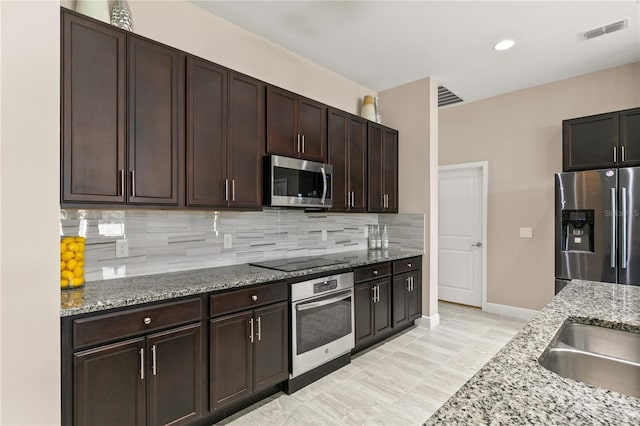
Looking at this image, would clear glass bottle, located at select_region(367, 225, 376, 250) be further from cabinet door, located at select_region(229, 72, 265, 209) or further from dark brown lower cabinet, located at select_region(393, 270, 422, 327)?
cabinet door, located at select_region(229, 72, 265, 209)

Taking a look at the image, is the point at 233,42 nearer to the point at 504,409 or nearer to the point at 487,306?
the point at 504,409

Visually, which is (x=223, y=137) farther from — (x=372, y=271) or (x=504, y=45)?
(x=504, y=45)

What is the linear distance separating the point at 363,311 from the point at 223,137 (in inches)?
78.5

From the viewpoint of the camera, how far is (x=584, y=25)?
2.85m

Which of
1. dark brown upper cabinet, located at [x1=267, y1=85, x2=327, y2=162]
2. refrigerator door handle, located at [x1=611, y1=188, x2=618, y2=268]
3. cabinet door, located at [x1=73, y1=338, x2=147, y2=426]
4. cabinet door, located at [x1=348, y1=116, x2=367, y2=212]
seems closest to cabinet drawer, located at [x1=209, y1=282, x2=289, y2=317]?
cabinet door, located at [x1=73, y1=338, x2=147, y2=426]

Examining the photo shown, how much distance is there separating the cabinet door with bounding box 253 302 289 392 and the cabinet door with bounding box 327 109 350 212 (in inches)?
50.1

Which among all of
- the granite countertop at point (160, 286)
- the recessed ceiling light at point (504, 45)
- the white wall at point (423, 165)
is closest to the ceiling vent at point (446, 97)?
the white wall at point (423, 165)

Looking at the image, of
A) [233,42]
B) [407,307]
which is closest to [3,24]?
[233,42]

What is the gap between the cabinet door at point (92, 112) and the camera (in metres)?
1.74

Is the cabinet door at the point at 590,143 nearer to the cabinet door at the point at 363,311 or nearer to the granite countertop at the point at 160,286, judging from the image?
the cabinet door at the point at 363,311

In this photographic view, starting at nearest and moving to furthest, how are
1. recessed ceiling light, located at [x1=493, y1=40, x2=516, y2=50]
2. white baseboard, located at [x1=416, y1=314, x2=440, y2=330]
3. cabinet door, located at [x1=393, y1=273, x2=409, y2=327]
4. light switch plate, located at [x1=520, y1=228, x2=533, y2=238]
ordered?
recessed ceiling light, located at [x1=493, y1=40, x2=516, y2=50] → cabinet door, located at [x1=393, y1=273, x2=409, y2=327] → white baseboard, located at [x1=416, y1=314, x2=440, y2=330] → light switch plate, located at [x1=520, y1=228, x2=533, y2=238]

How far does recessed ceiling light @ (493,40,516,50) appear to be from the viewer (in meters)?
3.11

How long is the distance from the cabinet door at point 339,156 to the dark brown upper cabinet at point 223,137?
34.3 inches

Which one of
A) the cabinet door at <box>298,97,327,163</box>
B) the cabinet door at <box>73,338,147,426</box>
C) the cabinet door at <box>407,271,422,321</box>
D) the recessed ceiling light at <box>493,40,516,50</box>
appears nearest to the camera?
the cabinet door at <box>73,338,147,426</box>
